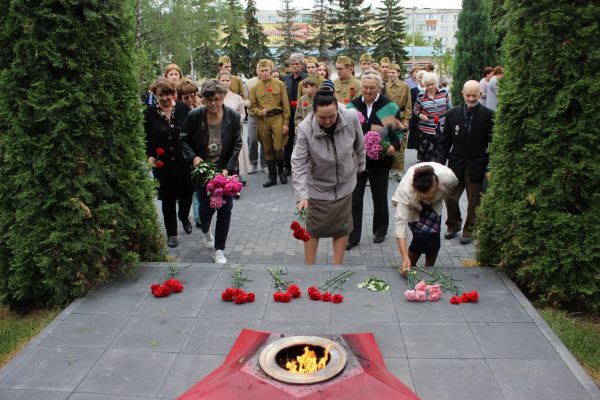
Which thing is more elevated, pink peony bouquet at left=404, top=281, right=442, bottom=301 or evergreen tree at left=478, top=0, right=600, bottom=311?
evergreen tree at left=478, top=0, right=600, bottom=311

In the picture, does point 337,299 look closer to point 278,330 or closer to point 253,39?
point 278,330

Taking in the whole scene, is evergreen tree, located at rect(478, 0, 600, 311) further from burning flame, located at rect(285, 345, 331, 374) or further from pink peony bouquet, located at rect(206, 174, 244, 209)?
pink peony bouquet, located at rect(206, 174, 244, 209)

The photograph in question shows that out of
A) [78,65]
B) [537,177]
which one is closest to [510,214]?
[537,177]

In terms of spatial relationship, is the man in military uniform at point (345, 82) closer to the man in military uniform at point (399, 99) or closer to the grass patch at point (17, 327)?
the man in military uniform at point (399, 99)

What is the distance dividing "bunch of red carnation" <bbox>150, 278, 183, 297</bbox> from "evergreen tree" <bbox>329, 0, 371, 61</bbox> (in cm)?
4268

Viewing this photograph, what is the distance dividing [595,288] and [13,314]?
4.94 m

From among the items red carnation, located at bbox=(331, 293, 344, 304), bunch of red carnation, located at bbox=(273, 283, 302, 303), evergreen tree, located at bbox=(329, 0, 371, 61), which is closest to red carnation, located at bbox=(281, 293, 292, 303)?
bunch of red carnation, located at bbox=(273, 283, 302, 303)

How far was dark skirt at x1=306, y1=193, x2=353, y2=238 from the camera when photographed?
5445 mm

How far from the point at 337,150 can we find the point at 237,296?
1.71 m

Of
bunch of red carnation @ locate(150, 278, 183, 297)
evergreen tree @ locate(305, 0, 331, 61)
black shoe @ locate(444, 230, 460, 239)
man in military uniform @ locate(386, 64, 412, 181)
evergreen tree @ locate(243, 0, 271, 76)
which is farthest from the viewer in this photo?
evergreen tree @ locate(305, 0, 331, 61)

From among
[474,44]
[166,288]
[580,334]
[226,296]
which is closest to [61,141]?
[166,288]

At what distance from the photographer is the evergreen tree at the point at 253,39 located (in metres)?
44.8

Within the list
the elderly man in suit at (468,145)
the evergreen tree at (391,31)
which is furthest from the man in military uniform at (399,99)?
the evergreen tree at (391,31)

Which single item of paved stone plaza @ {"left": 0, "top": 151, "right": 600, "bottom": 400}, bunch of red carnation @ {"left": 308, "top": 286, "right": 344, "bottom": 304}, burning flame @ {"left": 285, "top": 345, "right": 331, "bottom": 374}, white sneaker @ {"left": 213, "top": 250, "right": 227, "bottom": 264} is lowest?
white sneaker @ {"left": 213, "top": 250, "right": 227, "bottom": 264}
